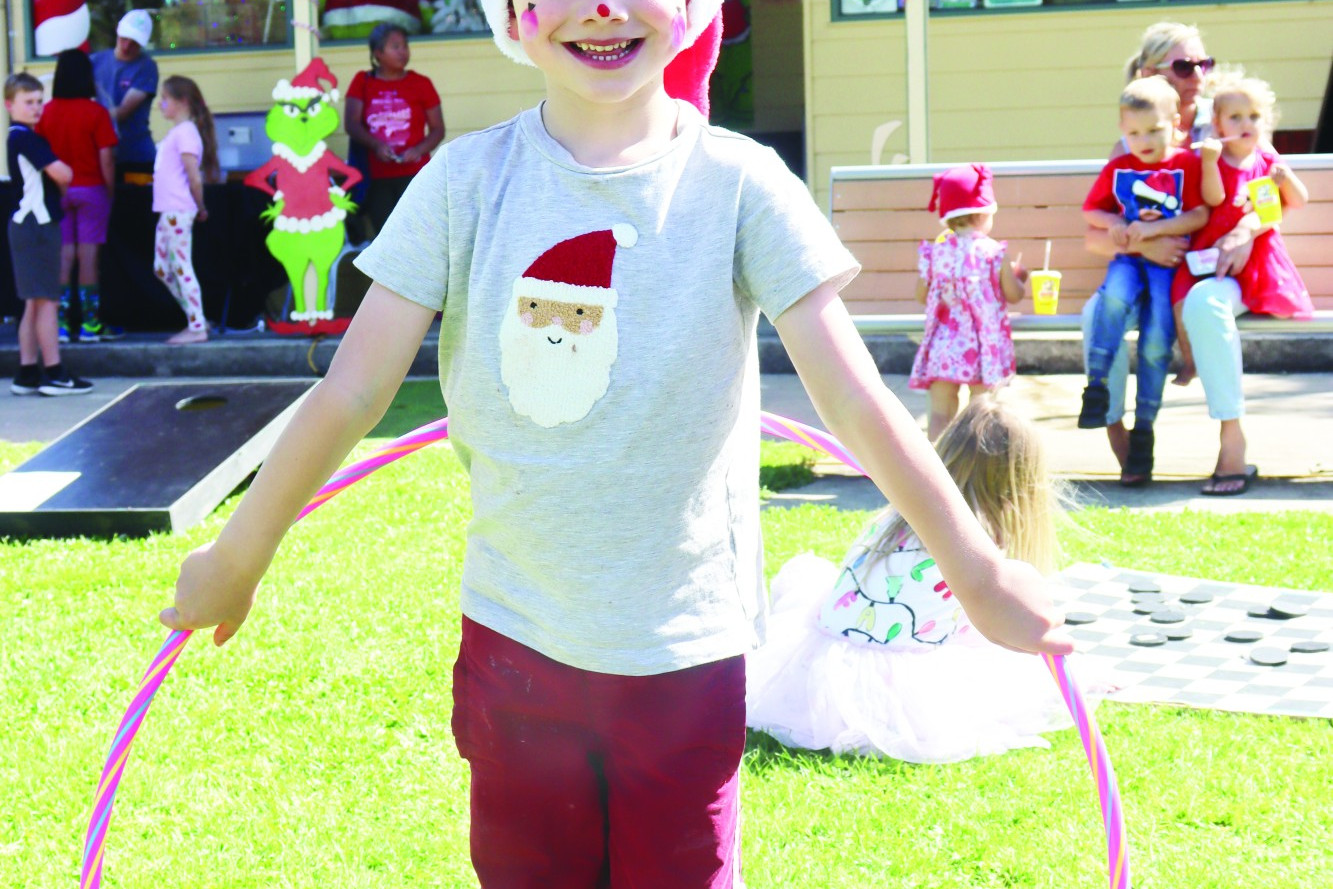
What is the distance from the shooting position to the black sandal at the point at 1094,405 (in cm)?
663

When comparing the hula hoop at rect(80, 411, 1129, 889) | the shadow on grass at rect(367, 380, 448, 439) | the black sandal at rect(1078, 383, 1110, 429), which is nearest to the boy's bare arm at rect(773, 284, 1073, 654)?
the hula hoop at rect(80, 411, 1129, 889)

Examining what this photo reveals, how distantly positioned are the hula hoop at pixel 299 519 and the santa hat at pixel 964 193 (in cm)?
360

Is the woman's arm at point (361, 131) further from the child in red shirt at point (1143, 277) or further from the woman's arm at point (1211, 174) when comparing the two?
the woman's arm at point (1211, 174)

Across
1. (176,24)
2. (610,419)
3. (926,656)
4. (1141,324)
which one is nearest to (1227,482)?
(1141,324)

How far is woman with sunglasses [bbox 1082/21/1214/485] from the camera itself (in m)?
6.71

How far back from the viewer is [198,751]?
3904mm

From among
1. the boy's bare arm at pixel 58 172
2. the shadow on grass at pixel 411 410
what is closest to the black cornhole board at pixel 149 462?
the shadow on grass at pixel 411 410

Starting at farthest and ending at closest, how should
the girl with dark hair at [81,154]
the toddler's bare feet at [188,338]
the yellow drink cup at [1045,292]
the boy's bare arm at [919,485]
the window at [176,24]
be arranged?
the window at [176,24] < the toddler's bare feet at [188,338] < the girl with dark hair at [81,154] < the yellow drink cup at [1045,292] < the boy's bare arm at [919,485]

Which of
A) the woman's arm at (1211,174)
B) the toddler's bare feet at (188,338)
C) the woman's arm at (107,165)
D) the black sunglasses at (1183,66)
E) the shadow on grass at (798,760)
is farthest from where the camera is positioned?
the toddler's bare feet at (188,338)

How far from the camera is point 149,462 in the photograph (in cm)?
661

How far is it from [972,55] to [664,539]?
1006 centimetres

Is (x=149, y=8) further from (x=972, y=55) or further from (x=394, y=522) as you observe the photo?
(x=394, y=522)

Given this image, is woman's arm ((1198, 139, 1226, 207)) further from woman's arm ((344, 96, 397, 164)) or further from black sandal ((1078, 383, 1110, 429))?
woman's arm ((344, 96, 397, 164))

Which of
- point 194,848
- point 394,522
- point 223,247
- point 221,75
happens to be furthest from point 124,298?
point 194,848
